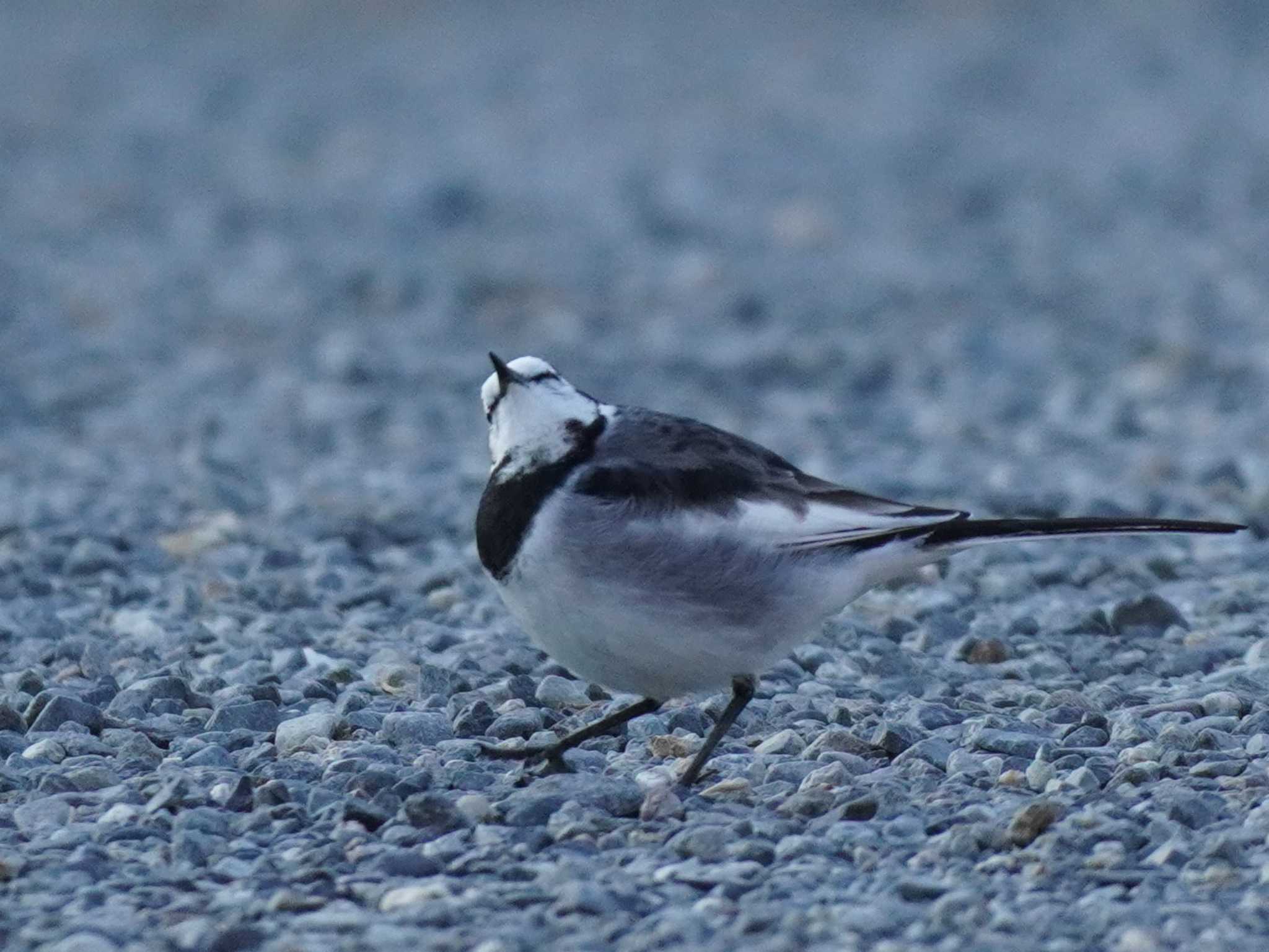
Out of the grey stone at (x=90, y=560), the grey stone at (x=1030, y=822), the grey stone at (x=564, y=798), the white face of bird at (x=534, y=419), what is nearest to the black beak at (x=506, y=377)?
the white face of bird at (x=534, y=419)

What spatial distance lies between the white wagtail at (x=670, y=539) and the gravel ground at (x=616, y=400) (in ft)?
1.06

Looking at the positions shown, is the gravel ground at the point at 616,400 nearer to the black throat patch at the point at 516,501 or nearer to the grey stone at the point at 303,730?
the grey stone at the point at 303,730

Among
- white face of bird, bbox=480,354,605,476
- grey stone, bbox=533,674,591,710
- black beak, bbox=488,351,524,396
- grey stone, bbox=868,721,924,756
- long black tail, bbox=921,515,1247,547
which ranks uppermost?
black beak, bbox=488,351,524,396

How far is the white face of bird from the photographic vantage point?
18.9 ft

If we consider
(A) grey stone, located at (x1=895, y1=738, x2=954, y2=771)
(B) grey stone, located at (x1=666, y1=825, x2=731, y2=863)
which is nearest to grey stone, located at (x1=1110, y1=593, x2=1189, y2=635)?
(A) grey stone, located at (x1=895, y1=738, x2=954, y2=771)

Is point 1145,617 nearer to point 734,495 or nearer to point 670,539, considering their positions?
point 734,495

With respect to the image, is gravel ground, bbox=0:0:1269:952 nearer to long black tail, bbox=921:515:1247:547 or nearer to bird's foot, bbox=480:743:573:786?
bird's foot, bbox=480:743:573:786

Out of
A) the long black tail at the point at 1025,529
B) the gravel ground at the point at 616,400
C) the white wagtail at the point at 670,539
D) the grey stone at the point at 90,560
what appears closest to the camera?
the gravel ground at the point at 616,400

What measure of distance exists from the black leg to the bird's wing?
372mm

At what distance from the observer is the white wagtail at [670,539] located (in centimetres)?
541

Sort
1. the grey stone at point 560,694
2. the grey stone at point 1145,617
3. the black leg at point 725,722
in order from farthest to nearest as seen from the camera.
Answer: the grey stone at point 1145,617 → the grey stone at point 560,694 → the black leg at point 725,722

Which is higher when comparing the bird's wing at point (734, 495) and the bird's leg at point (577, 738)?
the bird's wing at point (734, 495)

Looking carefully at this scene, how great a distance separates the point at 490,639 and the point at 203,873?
2.22 meters

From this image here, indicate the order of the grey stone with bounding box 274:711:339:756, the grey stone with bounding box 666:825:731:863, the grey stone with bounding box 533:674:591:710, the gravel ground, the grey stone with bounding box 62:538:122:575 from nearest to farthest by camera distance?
the gravel ground, the grey stone with bounding box 666:825:731:863, the grey stone with bounding box 274:711:339:756, the grey stone with bounding box 533:674:591:710, the grey stone with bounding box 62:538:122:575
